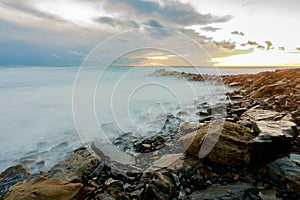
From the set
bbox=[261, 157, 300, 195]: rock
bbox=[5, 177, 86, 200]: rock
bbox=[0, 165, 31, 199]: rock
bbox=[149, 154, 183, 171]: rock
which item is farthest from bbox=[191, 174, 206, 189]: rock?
bbox=[0, 165, 31, 199]: rock

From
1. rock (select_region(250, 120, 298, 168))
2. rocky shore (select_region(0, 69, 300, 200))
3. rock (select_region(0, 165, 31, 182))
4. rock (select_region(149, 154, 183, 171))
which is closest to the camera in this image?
rocky shore (select_region(0, 69, 300, 200))

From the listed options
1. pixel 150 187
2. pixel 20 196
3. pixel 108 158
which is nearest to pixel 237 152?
pixel 150 187

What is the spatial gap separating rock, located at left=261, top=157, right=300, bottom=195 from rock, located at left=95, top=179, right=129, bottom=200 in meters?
1.50

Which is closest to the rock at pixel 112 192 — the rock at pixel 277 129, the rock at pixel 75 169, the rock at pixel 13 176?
the rock at pixel 75 169

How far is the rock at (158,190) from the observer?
2096mm

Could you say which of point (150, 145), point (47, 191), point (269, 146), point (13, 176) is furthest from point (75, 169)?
point (269, 146)

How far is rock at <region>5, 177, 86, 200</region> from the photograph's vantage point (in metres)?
2.00

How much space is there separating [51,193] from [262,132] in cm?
243

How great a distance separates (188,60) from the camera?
12.9 feet

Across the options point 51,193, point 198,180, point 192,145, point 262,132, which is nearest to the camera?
point 51,193

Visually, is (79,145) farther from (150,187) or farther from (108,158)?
(150,187)

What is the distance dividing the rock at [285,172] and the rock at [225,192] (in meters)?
0.27

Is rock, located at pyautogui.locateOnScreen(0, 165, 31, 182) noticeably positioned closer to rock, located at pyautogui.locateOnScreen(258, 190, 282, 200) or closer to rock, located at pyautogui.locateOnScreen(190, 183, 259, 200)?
rock, located at pyautogui.locateOnScreen(190, 183, 259, 200)

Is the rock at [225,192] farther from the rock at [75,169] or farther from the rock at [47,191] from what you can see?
the rock at [75,169]
